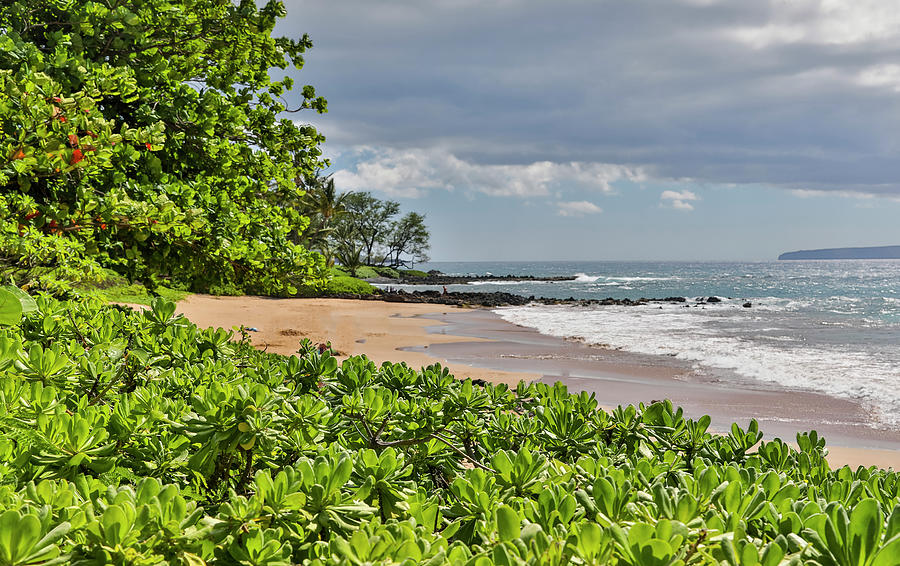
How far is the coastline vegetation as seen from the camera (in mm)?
1183

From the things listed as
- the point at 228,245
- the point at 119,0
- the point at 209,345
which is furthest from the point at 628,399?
the point at 119,0

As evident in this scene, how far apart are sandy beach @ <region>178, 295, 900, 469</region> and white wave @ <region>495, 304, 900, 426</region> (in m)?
0.88

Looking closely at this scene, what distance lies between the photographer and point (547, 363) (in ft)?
44.4

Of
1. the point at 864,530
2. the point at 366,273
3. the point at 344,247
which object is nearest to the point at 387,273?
the point at 366,273

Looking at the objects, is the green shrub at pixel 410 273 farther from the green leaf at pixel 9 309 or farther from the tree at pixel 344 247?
the green leaf at pixel 9 309

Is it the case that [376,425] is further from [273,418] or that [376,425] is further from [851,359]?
[851,359]

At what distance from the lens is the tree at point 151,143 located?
3.50 meters

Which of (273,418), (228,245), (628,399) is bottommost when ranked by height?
(628,399)

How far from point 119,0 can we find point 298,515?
571 centimetres

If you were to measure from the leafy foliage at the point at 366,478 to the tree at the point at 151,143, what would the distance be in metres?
1.21

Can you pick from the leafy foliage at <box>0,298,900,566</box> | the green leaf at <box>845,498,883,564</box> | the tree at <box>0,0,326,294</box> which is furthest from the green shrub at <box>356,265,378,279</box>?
the green leaf at <box>845,498,883,564</box>

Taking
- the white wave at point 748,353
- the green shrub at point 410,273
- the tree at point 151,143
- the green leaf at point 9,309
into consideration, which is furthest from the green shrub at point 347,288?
the green shrub at point 410,273

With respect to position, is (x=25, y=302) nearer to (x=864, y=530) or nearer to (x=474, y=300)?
(x=864, y=530)

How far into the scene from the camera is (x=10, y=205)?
3.99 meters
